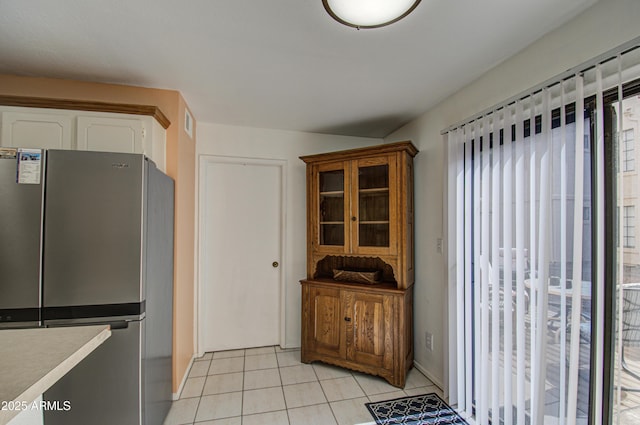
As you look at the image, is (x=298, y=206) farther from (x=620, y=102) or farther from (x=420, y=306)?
(x=620, y=102)

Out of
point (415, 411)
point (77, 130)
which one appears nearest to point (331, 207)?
point (415, 411)

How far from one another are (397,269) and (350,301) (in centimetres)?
52

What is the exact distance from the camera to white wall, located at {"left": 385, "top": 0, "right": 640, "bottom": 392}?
135cm

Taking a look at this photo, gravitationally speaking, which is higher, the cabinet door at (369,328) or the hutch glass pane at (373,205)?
the hutch glass pane at (373,205)

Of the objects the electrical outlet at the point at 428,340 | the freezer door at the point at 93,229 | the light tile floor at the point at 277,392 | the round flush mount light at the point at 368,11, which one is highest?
the round flush mount light at the point at 368,11

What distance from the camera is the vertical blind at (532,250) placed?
1370 mm

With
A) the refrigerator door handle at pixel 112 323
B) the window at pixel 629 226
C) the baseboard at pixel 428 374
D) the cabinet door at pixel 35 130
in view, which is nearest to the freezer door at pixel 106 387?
the refrigerator door handle at pixel 112 323

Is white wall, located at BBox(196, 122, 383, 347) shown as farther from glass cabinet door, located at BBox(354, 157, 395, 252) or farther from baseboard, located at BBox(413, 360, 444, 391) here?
baseboard, located at BBox(413, 360, 444, 391)

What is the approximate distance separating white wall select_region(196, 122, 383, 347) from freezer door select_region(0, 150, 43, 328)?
182 centimetres

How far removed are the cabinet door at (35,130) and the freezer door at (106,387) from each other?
4.18 feet

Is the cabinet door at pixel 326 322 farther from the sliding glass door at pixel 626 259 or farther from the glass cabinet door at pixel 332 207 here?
the sliding glass door at pixel 626 259

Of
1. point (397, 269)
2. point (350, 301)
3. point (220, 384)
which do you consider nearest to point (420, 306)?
point (397, 269)

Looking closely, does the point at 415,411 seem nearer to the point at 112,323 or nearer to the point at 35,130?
the point at 112,323

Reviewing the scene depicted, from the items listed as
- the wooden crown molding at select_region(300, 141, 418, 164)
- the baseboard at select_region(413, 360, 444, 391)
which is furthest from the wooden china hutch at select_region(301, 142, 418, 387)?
the baseboard at select_region(413, 360, 444, 391)
